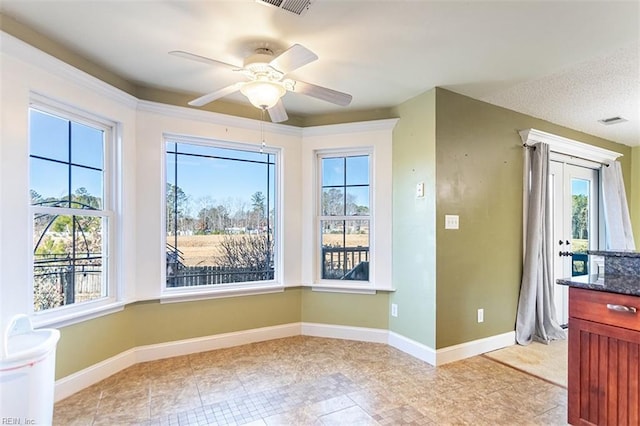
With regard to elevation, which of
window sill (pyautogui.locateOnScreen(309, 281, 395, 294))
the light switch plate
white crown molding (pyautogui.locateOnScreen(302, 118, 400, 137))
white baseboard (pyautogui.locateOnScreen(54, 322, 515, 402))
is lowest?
white baseboard (pyautogui.locateOnScreen(54, 322, 515, 402))

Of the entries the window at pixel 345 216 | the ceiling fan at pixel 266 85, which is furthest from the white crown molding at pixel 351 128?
the ceiling fan at pixel 266 85

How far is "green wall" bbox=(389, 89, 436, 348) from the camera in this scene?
3.03 m

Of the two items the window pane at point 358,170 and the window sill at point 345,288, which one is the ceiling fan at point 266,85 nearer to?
the window pane at point 358,170

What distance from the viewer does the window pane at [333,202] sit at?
3762 mm

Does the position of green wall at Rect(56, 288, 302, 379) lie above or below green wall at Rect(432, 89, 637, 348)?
below

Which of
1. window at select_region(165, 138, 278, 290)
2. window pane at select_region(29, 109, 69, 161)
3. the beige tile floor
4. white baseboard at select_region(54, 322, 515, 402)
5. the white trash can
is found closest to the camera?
the white trash can

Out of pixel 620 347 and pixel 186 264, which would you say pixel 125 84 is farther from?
pixel 620 347

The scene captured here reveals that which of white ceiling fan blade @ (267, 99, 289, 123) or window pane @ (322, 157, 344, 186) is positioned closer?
white ceiling fan blade @ (267, 99, 289, 123)

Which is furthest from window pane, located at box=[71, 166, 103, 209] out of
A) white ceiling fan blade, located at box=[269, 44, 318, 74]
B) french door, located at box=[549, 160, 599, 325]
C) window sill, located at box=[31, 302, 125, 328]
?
french door, located at box=[549, 160, 599, 325]

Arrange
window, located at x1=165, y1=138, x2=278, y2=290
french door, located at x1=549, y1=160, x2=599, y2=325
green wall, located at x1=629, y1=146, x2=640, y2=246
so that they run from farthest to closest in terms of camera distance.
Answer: green wall, located at x1=629, y1=146, x2=640, y2=246
french door, located at x1=549, y1=160, x2=599, y2=325
window, located at x1=165, y1=138, x2=278, y2=290

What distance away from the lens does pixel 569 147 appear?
4.05 m

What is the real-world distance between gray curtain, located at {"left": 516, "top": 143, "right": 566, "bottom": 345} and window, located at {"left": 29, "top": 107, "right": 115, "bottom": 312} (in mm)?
3870

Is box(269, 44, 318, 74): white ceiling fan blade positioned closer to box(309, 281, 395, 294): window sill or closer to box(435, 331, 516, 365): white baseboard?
box(309, 281, 395, 294): window sill

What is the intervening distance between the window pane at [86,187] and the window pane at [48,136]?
0.48ft
